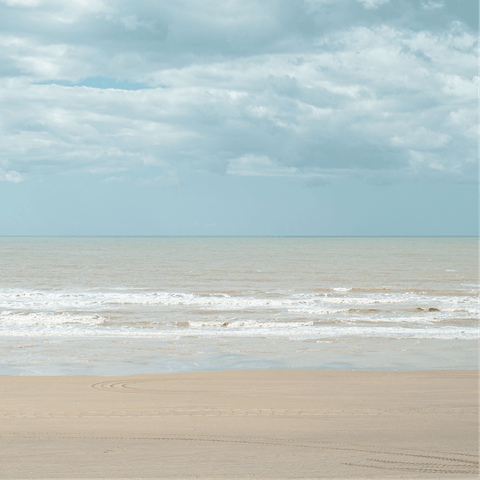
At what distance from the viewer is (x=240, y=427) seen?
725 centimetres

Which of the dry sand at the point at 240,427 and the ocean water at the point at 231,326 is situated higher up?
the dry sand at the point at 240,427

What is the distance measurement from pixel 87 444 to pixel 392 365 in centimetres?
792

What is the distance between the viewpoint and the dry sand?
232 inches

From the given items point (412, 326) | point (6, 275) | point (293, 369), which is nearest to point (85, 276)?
point (6, 275)

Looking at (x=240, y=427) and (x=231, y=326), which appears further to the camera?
(x=231, y=326)

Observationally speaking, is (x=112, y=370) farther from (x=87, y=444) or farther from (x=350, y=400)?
(x=350, y=400)

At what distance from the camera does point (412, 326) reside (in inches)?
695

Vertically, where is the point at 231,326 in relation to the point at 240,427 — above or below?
below

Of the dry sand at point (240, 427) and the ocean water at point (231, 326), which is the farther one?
the ocean water at point (231, 326)

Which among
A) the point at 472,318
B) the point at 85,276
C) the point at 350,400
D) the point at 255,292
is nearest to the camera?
the point at 350,400

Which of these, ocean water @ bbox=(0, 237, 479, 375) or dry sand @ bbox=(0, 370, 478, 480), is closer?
dry sand @ bbox=(0, 370, 478, 480)

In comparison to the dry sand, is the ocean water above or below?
below

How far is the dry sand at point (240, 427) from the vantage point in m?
5.89

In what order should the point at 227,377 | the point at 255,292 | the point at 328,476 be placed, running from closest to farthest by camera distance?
the point at 328,476, the point at 227,377, the point at 255,292
